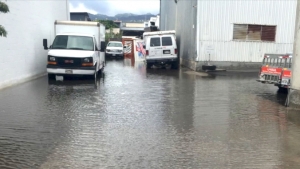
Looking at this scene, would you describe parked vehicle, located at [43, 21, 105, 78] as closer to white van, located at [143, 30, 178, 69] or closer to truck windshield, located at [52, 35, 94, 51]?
truck windshield, located at [52, 35, 94, 51]

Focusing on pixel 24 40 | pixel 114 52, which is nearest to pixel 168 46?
pixel 24 40

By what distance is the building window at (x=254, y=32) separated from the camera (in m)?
Answer: 20.6

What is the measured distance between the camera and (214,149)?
5836mm

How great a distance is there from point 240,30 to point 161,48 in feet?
17.3

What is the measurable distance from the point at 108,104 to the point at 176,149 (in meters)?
4.17

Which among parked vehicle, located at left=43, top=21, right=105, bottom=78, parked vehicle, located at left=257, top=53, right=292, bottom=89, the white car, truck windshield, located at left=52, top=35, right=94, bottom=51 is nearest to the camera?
parked vehicle, located at left=257, top=53, right=292, bottom=89

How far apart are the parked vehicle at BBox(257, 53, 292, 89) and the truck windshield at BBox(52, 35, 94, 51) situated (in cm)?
766

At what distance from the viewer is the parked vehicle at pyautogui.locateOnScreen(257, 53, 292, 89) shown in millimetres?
10672

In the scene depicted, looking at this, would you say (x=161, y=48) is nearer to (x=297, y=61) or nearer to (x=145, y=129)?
(x=297, y=61)

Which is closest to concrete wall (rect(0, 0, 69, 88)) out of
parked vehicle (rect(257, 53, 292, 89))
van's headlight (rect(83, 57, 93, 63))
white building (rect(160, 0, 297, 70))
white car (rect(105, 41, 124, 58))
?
van's headlight (rect(83, 57, 93, 63))

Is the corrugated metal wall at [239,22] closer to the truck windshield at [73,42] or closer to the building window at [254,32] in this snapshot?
the building window at [254,32]

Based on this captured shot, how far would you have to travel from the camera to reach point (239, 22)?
66.9 feet

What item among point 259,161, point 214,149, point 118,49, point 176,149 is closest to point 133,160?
point 176,149

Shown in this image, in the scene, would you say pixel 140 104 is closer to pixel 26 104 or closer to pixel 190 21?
pixel 26 104
